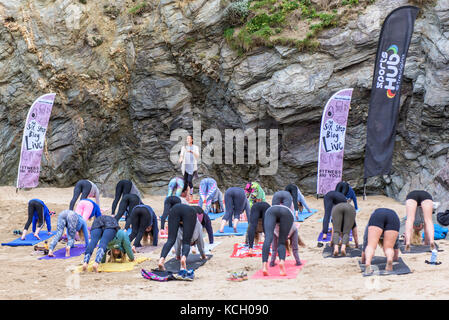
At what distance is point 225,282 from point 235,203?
469 cm

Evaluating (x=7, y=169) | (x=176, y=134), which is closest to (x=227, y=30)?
(x=176, y=134)

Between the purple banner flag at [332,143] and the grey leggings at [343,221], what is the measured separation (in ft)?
17.0

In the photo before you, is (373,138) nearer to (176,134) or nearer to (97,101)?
(176,134)

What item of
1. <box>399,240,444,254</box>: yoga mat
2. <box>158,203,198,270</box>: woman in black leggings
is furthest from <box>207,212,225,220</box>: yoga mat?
<box>399,240,444,254</box>: yoga mat

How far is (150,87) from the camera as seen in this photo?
66.1 feet

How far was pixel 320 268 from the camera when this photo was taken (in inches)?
338

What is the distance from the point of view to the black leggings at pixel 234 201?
12.5 metres

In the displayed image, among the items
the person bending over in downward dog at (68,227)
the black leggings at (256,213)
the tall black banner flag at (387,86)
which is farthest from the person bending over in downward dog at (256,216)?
the tall black banner flag at (387,86)

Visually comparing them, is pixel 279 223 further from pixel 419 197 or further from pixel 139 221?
pixel 139 221

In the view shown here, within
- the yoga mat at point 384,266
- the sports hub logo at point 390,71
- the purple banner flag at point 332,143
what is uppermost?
the sports hub logo at point 390,71

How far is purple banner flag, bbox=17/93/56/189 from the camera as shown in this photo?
630 inches

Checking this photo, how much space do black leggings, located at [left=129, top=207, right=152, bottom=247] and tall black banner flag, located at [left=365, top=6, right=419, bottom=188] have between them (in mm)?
6547

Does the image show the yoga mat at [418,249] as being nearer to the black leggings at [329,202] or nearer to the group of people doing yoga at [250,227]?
the group of people doing yoga at [250,227]

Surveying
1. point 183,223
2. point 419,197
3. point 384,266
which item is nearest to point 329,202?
point 419,197
